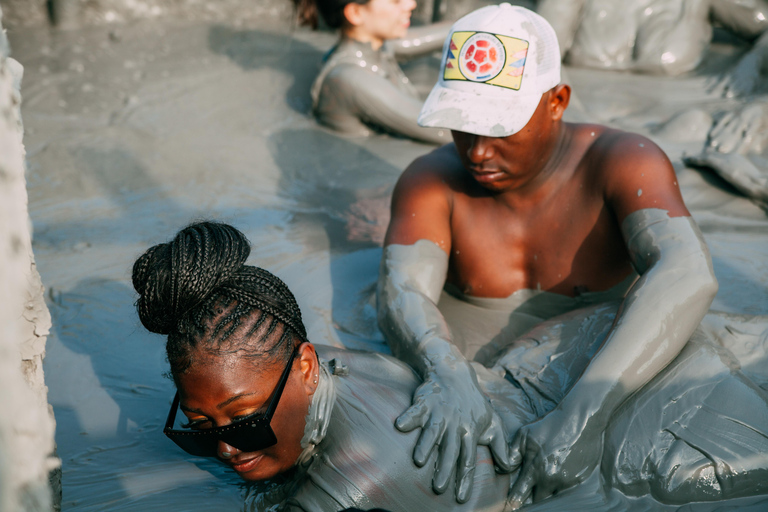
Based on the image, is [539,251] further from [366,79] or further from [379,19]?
[379,19]

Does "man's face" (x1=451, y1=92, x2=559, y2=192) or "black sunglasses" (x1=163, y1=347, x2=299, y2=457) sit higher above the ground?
"man's face" (x1=451, y1=92, x2=559, y2=192)

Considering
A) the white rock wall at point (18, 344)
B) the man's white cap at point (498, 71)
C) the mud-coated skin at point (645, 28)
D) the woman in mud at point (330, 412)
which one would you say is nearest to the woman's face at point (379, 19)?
the mud-coated skin at point (645, 28)

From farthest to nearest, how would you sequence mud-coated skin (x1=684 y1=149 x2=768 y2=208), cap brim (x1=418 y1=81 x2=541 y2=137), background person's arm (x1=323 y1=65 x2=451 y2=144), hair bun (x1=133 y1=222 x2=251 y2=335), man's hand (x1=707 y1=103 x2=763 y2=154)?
background person's arm (x1=323 y1=65 x2=451 y2=144) < man's hand (x1=707 y1=103 x2=763 y2=154) < mud-coated skin (x1=684 y1=149 x2=768 y2=208) < cap brim (x1=418 y1=81 x2=541 y2=137) < hair bun (x1=133 y1=222 x2=251 y2=335)

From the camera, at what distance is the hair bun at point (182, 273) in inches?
61.2

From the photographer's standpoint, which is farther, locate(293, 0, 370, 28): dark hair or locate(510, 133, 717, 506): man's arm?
locate(293, 0, 370, 28): dark hair

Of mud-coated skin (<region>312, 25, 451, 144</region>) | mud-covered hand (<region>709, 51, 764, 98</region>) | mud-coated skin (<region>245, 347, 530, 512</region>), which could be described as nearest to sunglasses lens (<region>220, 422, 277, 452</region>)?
mud-coated skin (<region>245, 347, 530, 512</region>)

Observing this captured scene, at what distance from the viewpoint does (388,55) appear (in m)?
4.55

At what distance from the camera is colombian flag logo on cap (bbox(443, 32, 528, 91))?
223 cm

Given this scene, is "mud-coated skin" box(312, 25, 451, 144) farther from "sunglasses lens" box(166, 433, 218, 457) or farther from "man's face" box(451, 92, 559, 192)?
"sunglasses lens" box(166, 433, 218, 457)

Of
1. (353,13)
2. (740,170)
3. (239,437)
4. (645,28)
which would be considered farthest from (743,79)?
(239,437)

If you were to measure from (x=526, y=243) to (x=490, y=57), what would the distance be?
67cm

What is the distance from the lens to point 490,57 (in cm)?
226

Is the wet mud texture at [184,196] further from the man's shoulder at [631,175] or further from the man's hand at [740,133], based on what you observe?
the man's shoulder at [631,175]

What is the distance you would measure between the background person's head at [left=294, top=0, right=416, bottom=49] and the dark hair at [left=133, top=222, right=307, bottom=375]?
2941 millimetres
